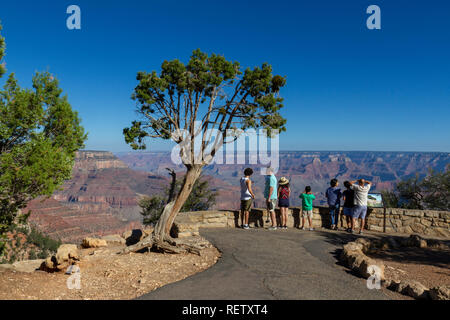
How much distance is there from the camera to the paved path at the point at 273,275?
5.28 m

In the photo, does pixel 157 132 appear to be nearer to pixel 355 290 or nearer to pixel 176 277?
pixel 176 277

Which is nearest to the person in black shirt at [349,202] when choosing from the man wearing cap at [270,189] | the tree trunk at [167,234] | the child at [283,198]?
the child at [283,198]

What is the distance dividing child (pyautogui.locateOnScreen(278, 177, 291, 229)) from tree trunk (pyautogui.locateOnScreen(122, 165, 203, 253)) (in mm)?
3592

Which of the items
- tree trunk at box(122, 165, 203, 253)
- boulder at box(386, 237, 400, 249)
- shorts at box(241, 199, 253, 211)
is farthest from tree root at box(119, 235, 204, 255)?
boulder at box(386, 237, 400, 249)

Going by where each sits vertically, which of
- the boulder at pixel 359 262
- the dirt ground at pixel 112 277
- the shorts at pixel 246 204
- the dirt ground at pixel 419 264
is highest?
the shorts at pixel 246 204

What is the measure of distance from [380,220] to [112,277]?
35.5ft

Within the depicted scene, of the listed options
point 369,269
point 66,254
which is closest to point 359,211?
point 369,269

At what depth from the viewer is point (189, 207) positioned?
32.3 meters

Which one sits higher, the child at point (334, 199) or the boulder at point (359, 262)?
the child at point (334, 199)

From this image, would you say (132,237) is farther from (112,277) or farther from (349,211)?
(349,211)

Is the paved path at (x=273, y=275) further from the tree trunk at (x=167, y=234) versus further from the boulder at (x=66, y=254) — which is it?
the boulder at (x=66, y=254)

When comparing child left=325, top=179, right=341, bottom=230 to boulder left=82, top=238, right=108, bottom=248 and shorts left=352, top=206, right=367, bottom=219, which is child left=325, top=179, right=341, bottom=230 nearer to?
shorts left=352, top=206, right=367, bottom=219

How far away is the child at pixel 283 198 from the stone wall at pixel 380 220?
795 millimetres
